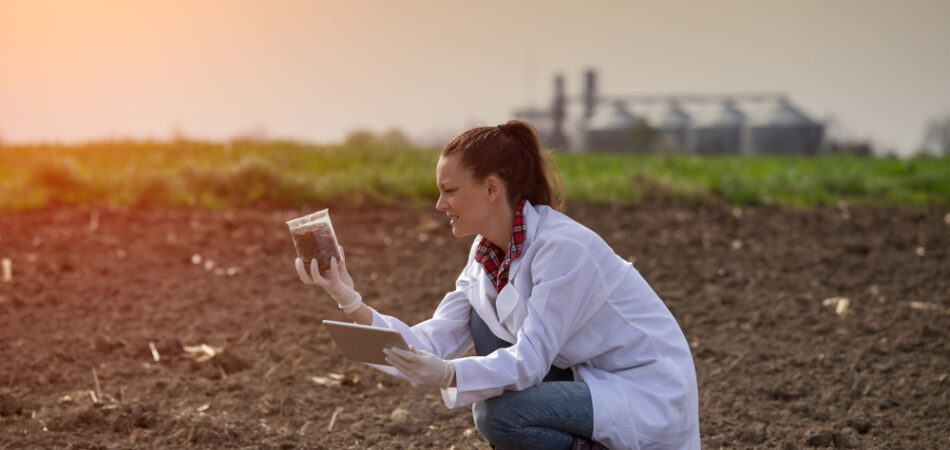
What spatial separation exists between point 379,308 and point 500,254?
11.2 ft

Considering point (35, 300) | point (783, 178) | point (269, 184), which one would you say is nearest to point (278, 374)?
point (35, 300)

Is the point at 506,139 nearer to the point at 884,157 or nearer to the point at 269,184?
the point at 269,184

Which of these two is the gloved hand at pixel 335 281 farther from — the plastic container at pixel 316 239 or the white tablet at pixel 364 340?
the white tablet at pixel 364 340

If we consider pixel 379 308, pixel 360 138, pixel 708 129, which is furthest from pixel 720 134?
pixel 379 308

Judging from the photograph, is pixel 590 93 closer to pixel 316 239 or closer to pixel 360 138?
pixel 360 138

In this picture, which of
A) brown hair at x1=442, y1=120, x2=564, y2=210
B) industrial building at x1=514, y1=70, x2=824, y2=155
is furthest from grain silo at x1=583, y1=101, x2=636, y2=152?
brown hair at x1=442, y1=120, x2=564, y2=210

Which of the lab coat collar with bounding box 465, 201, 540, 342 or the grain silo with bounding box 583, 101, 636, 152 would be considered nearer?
the lab coat collar with bounding box 465, 201, 540, 342

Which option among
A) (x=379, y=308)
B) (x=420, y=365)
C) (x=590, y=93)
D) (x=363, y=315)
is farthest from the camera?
(x=590, y=93)

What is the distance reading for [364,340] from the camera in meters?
2.65

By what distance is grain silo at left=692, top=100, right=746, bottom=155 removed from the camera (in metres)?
34.9

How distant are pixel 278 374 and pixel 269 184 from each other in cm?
662

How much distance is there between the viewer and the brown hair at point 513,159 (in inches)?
110

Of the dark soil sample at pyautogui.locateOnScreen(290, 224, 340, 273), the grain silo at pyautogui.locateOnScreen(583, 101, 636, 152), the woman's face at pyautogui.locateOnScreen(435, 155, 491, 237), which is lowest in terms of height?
the grain silo at pyautogui.locateOnScreen(583, 101, 636, 152)

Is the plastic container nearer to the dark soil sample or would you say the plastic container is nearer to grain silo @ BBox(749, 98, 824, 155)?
the dark soil sample
